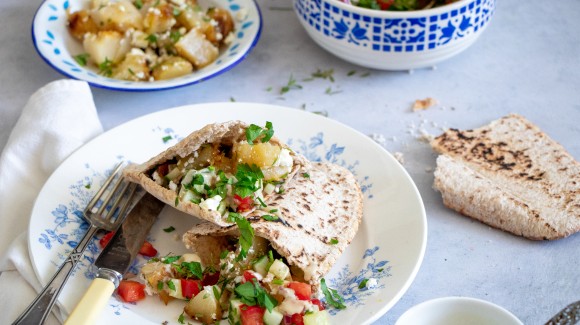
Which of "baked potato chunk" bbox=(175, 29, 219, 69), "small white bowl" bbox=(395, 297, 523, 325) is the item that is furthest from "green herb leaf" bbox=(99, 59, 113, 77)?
"small white bowl" bbox=(395, 297, 523, 325)

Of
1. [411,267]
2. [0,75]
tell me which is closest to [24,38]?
[0,75]

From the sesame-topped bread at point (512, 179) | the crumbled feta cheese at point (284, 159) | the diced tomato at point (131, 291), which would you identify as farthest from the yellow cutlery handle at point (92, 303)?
the sesame-topped bread at point (512, 179)

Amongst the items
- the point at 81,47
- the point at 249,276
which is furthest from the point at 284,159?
the point at 81,47

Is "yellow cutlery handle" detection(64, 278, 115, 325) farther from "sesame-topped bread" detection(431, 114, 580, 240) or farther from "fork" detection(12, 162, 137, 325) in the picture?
"sesame-topped bread" detection(431, 114, 580, 240)

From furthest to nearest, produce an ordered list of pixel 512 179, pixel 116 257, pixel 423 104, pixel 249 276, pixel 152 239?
pixel 423 104 < pixel 512 179 < pixel 152 239 < pixel 116 257 < pixel 249 276

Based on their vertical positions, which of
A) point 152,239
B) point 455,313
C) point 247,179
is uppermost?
point 247,179

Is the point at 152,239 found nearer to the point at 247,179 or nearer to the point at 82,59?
the point at 247,179

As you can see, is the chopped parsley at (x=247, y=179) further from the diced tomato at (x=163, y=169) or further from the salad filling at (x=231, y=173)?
the diced tomato at (x=163, y=169)

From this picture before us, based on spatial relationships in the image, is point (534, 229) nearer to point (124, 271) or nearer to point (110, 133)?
point (124, 271)
